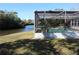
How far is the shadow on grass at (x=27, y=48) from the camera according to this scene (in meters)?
8.80

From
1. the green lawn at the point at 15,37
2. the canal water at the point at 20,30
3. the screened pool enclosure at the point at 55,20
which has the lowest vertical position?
the green lawn at the point at 15,37

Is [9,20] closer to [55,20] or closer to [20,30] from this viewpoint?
[20,30]

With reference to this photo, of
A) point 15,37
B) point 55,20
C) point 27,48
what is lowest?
point 27,48

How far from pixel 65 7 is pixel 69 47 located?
558 millimetres

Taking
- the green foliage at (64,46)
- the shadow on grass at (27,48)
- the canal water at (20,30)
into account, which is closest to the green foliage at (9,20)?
the canal water at (20,30)

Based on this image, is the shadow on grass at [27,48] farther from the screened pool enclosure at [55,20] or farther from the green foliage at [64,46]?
the screened pool enclosure at [55,20]

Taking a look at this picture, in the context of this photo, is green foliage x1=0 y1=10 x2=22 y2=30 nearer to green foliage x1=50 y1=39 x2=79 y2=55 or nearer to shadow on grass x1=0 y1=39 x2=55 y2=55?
shadow on grass x1=0 y1=39 x2=55 y2=55

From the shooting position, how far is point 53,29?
8.87 metres

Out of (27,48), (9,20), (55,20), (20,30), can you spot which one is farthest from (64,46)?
(9,20)

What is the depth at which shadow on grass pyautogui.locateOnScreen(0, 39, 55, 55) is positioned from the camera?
28.9ft

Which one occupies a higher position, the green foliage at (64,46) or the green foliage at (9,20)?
the green foliage at (9,20)

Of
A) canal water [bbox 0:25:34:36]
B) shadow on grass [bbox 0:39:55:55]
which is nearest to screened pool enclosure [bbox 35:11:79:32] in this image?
canal water [bbox 0:25:34:36]

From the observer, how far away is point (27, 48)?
28.9 ft

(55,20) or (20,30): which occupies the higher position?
(55,20)
